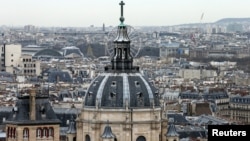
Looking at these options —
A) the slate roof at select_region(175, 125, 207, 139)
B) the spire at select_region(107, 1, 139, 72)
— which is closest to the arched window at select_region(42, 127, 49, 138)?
the spire at select_region(107, 1, 139, 72)

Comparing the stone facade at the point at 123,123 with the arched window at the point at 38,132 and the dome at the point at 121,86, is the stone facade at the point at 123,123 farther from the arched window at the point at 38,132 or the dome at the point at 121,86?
the arched window at the point at 38,132

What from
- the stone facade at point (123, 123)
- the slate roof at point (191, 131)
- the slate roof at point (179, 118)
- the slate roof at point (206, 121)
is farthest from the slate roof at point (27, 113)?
Result: the slate roof at point (179, 118)

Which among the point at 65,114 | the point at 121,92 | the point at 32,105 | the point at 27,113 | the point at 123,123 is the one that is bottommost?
the point at 65,114

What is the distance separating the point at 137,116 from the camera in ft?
185

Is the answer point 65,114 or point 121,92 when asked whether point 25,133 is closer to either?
point 121,92

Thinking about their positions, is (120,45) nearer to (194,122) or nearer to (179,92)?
(194,122)

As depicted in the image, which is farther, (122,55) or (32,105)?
(32,105)

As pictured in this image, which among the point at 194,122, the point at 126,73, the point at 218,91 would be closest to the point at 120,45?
the point at 126,73

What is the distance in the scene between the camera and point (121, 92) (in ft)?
186

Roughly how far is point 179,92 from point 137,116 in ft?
309

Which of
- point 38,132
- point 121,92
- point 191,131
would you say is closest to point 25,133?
point 38,132

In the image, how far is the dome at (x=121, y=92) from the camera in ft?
185

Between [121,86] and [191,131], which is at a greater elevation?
[121,86]

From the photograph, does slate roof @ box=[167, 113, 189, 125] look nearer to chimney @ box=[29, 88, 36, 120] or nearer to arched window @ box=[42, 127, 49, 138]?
chimney @ box=[29, 88, 36, 120]
